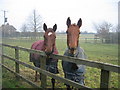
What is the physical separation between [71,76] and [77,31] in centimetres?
116

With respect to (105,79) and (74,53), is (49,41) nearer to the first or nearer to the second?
(74,53)

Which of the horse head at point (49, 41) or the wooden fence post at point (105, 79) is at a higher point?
the horse head at point (49, 41)

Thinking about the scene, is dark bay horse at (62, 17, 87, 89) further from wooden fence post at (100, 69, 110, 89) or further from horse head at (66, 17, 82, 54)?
wooden fence post at (100, 69, 110, 89)

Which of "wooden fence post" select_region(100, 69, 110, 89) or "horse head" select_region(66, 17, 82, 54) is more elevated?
"horse head" select_region(66, 17, 82, 54)

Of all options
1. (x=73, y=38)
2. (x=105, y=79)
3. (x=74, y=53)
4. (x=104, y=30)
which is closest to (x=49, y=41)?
(x=73, y=38)

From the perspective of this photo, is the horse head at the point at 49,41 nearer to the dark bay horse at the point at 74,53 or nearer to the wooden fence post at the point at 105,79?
the dark bay horse at the point at 74,53

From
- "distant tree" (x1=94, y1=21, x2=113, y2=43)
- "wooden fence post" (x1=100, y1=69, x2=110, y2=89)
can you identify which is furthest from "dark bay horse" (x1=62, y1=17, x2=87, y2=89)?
"distant tree" (x1=94, y1=21, x2=113, y2=43)

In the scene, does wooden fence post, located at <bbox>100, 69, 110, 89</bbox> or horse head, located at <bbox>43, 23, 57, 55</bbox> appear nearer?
wooden fence post, located at <bbox>100, 69, 110, 89</bbox>

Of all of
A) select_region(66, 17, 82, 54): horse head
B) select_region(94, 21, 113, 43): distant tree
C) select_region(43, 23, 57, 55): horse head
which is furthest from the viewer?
select_region(94, 21, 113, 43): distant tree

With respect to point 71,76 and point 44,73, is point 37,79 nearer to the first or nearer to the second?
point 44,73

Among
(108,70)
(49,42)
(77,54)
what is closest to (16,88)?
(49,42)

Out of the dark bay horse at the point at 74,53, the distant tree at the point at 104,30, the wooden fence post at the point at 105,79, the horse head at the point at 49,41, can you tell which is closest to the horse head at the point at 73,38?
the dark bay horse at the point at 74,53

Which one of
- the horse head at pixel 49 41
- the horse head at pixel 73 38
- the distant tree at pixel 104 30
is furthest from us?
the distant tree at pixel 104 30

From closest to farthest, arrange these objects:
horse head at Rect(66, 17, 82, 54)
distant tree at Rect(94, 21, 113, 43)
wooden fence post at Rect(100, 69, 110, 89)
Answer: wooden fence post at Rect(100, 69, 110, 89) → horse head at Rect(66, 17, 82, 54) → distant tree at Rect(94, 21, 113, 43)
